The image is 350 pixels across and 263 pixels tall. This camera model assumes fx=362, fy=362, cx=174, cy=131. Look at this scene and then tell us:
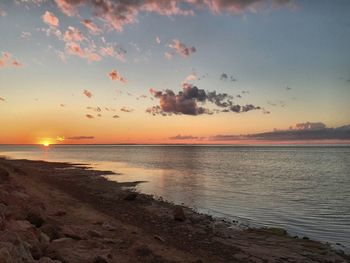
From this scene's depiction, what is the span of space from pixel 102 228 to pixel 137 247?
133 inches

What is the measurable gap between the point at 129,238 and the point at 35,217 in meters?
4.04

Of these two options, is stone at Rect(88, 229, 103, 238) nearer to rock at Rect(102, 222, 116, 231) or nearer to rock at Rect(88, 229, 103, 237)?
rock at Rect(88, 229, 103, 237)

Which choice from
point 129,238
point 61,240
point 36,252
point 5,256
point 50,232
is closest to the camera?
point 5,256

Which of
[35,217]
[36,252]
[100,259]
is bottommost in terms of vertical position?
[100,259]

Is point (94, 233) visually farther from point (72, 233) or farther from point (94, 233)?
point (72, 233)

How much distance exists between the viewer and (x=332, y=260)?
15898 mm

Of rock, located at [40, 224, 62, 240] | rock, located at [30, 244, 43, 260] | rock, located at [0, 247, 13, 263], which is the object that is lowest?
rock, located at [40, 224, 62, 240]

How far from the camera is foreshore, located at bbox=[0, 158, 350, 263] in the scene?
1086 centimetres

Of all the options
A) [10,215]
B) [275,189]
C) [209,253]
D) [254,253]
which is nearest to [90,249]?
[10,215]

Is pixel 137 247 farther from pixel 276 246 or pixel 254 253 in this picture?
pixel 276 246

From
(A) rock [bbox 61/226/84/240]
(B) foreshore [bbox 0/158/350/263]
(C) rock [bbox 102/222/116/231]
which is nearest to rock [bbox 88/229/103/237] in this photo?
(B) foreshore [bbox 0/158/350/263]

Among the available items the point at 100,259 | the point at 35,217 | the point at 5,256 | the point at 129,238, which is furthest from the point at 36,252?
the point at 129,238

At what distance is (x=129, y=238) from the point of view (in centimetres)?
1577

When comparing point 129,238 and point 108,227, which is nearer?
point 129,238
